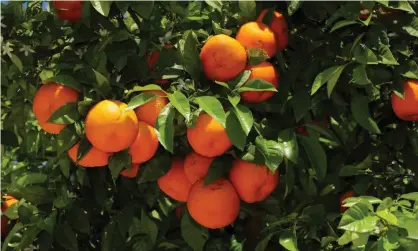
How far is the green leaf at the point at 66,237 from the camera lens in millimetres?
1918

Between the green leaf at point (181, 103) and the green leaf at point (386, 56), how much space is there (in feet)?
1.62

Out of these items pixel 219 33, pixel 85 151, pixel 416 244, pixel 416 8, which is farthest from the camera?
pixel 416 8

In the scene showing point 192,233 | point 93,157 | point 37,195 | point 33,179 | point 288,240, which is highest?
point 93,157

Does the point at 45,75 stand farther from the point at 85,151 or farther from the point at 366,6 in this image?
the point at 366,6

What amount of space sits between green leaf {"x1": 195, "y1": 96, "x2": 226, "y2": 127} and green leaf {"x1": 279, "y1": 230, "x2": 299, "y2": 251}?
34cm

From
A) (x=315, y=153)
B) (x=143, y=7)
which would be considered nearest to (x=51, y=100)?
(x=143, y=7)

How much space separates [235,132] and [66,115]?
415 millimetres

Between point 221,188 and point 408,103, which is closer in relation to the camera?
point 221,188

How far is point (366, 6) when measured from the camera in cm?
171

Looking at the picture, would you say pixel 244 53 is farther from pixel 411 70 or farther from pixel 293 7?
pixel 411 70

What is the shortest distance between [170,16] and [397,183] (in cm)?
78

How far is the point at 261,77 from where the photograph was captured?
171 centimetres

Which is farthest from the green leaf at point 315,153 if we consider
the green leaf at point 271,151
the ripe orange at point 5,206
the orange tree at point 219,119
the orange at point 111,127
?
the ripe orange at point 5,206

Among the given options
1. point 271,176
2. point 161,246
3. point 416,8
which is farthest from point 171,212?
point 416,8
